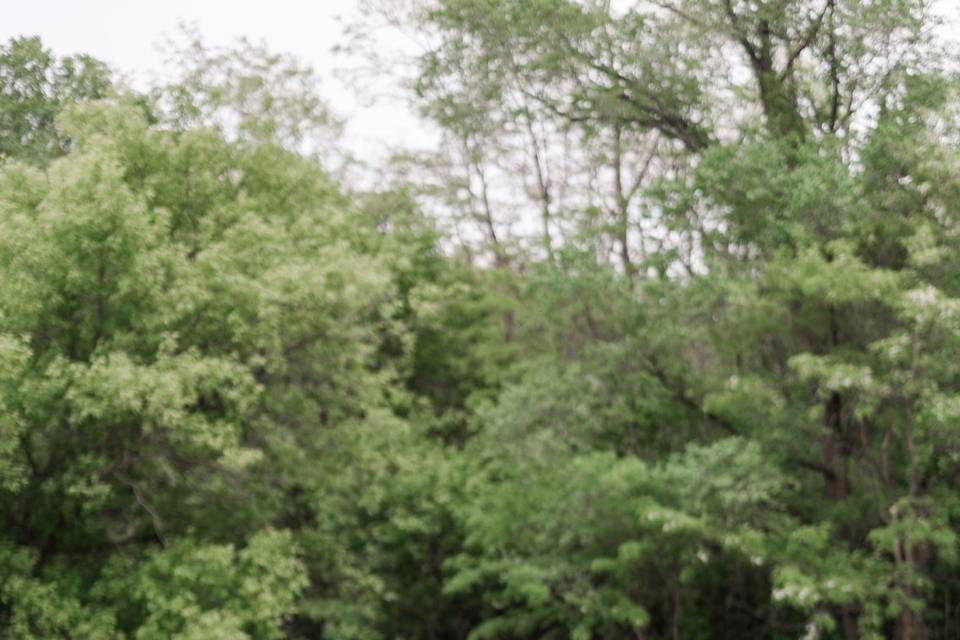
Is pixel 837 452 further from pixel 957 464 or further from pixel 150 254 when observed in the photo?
pixel 150 254

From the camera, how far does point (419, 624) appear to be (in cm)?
2375

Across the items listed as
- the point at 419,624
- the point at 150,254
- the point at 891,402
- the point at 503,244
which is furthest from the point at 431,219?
the point at 891,402

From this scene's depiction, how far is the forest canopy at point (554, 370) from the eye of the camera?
15234mm

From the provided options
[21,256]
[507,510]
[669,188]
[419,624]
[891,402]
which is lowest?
[419,624]

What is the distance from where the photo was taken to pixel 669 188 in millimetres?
17859

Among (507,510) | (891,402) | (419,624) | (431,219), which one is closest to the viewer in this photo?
(891,402)

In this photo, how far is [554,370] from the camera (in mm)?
19625

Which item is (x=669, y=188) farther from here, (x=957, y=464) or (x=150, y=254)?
(x=150, y=254)

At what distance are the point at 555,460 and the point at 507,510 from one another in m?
1.19

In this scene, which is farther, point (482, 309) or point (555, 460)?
point (482, 309)

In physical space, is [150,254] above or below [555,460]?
above

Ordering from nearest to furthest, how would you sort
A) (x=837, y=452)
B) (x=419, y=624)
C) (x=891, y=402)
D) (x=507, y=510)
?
(x=891, y=402) < (x=837, y=452) < (x=507, y=510) < (x=419, y=624)

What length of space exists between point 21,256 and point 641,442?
10.1 metres

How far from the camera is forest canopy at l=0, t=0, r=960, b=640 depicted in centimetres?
1523
